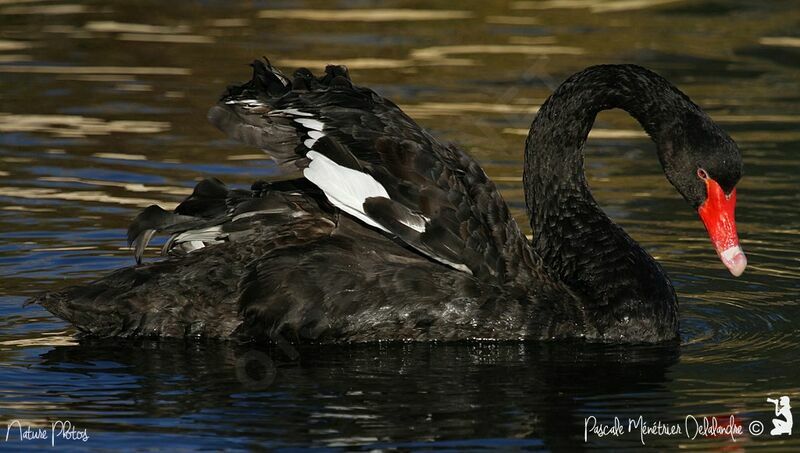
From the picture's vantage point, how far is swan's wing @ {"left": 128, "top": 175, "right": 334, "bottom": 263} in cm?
766

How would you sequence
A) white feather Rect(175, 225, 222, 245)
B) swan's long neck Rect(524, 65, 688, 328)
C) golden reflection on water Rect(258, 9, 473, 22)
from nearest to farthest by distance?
white feather Rect(175, 225, 222, 245) < swan's long neck Rect(524, 65, 688, 328) < golden reflection on water Rect(258, 9, 473, 22)

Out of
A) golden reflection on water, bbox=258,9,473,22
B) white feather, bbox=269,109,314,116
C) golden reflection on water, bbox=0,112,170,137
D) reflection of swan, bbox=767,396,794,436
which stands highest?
golden reflection on water, bbox=258,9,473,22

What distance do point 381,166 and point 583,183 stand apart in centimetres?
153

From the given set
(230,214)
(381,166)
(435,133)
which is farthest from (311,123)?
(435,133)

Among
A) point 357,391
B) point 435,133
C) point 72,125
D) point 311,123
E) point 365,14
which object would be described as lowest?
point 357,391

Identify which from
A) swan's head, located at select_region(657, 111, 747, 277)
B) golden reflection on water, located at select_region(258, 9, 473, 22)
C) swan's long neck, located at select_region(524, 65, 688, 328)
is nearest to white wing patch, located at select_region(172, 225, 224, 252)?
swan's long neck, located at select_region(524, 65, 688, 328)

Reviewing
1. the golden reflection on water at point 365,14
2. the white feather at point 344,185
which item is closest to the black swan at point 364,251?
the white feather at point 344,185

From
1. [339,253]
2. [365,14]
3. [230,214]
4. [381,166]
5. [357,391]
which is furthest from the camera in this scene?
[365,14]

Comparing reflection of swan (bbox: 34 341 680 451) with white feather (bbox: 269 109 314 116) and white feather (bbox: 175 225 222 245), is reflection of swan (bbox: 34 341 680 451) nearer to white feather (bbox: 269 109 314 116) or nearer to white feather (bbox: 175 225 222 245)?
white feather (bbox: 175 225 222 245)

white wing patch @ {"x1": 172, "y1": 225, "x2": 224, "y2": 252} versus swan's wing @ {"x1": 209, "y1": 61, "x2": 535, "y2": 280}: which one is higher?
swan's wing @ {"x1": 209, "y1": 61, "x2": 535, "y2": 280}

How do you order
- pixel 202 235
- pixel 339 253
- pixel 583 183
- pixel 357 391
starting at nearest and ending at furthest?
pixel 357 391
pixel 339 253
pixel 202 235
pixel 583 183

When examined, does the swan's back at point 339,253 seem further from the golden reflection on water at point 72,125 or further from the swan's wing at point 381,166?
the golden reflection on water at point 72,125

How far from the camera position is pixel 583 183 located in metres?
8.45

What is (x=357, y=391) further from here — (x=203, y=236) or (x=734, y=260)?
(x=734, y=260)
